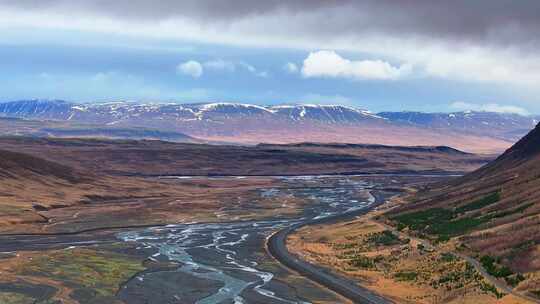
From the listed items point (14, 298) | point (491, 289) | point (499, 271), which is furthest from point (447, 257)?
point (14, 298)

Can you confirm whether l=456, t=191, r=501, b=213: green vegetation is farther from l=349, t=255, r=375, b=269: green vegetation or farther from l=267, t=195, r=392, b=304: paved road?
l=349, t=255, r=375, b=269: green vegetation

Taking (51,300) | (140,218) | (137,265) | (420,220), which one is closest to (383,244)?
(420,220)

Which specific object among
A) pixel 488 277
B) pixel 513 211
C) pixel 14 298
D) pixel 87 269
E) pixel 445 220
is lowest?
pixel 87 269

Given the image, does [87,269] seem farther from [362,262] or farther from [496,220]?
[496,220]

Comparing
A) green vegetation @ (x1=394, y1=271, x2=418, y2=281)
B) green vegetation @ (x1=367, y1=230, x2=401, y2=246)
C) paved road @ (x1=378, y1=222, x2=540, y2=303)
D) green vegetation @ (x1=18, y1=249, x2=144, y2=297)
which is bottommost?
green vegetation @ (x1=18, y1=249, x2=144, y2=297)

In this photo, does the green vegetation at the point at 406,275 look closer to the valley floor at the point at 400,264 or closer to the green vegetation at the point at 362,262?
the valley floor at the point at 400,264

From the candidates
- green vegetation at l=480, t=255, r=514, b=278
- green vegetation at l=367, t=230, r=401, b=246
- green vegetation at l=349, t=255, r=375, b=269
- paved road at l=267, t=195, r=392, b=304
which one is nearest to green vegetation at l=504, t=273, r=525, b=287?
green vegetation at l=480, t=255, r=514, b=278
